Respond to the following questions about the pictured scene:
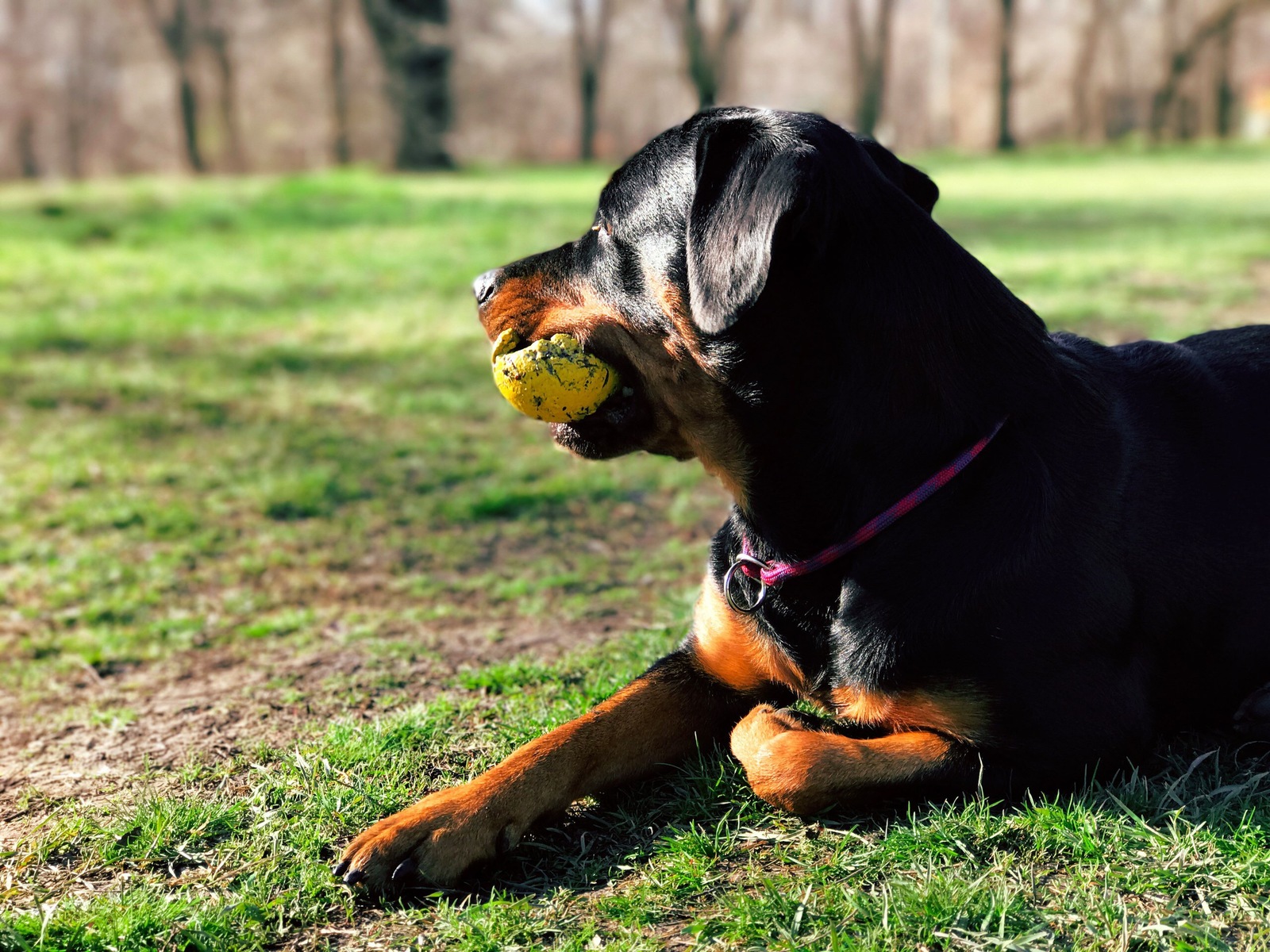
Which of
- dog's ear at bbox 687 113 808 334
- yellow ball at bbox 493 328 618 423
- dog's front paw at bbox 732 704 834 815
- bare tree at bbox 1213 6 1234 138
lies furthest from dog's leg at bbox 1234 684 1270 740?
bare tree at bbox 1213 6 1234 138

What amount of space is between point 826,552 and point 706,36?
3586 centimetres

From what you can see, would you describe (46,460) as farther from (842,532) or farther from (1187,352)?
(1187,352)

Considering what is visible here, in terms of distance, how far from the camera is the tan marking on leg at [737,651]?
3.14m

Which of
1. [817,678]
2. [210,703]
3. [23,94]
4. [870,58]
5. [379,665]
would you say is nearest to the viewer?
[817,678]

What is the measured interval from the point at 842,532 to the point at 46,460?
5.25 m

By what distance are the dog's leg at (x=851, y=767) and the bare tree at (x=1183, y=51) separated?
40112 mm

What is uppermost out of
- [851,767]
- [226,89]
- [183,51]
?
[183,51]

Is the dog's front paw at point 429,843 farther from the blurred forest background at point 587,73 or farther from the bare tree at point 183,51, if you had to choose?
the bare tree at point 183,51

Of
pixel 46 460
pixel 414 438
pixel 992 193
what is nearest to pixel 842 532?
pixel 414 438

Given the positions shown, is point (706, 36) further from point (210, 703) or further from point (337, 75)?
point (210, 703)

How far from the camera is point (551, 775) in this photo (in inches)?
114

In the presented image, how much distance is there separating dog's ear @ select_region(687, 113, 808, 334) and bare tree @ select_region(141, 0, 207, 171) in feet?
120

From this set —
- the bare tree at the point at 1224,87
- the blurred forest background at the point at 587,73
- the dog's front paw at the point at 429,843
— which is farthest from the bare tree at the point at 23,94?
the dog's front paw at the point at 429,843

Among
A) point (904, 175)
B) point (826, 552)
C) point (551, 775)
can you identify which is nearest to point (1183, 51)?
point (904, 175)
